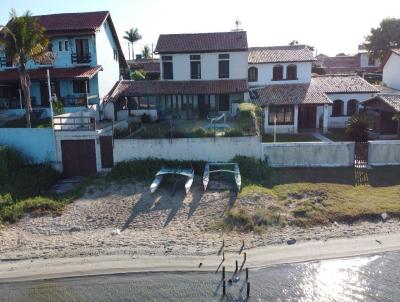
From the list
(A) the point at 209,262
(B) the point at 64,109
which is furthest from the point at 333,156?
(B) the point at 64,109

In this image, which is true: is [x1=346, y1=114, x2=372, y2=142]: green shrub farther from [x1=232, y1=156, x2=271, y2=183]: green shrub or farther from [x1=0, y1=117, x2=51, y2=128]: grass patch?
[x1=0, y1=117, x2=51, y2=128]: grass patch

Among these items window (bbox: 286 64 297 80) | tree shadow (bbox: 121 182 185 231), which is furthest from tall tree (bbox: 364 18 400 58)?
tree shadow (bbox: 121 182 185 231)

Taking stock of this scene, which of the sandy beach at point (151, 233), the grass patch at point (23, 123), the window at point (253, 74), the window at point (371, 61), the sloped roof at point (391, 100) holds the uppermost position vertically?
the window at point (371, 61)

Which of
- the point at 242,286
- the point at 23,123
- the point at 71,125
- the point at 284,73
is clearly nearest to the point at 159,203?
the point at 242,286

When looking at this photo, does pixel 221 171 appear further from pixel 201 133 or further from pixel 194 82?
pixel 194 82

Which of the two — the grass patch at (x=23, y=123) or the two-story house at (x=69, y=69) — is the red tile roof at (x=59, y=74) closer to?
the two-story house at (x=69, y=69)

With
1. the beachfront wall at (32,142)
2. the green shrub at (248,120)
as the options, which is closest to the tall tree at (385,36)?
the green shrub at (248,120)

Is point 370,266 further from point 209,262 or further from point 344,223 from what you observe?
point 209,262
